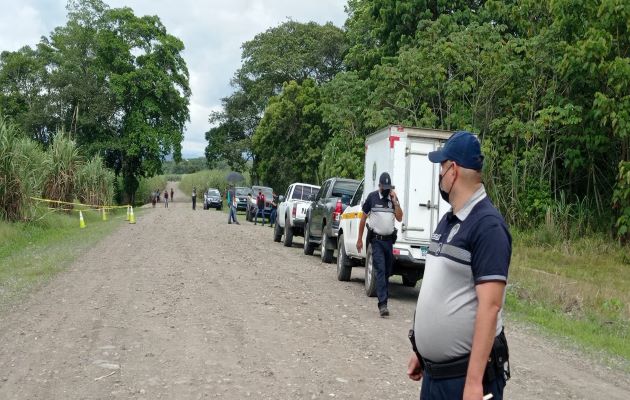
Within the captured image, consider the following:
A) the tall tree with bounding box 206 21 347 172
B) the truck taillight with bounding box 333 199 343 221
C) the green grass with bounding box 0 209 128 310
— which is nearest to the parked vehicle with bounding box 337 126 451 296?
the truck taillight with bounding box 333 199 343 221

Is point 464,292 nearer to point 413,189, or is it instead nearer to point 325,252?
point 413,189

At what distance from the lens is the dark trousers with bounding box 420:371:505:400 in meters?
3.34

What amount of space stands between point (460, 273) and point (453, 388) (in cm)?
54

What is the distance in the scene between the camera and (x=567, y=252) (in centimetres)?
1947

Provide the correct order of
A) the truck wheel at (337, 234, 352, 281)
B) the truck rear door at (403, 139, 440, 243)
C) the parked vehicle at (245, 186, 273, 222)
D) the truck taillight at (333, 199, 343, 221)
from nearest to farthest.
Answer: the truck rear door at (403, 139, 440, 243) < the truck wheel at (337, 234, 352, 281) < the truck taillight at (333, 199, 343, 221) < the parked vehicle at (245, 186, 273, 222)

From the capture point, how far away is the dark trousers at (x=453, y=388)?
3336 mm

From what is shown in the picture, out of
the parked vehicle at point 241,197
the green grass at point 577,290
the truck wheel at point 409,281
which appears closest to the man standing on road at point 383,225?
the green grass at point 577,290

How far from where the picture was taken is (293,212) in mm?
22656

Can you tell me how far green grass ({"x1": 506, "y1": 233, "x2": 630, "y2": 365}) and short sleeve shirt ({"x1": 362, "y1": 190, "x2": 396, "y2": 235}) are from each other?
276cm

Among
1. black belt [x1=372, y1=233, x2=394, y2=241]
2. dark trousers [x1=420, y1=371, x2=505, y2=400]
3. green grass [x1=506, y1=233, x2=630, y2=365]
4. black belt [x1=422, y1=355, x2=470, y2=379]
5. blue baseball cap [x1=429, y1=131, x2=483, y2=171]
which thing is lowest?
green grass [x1=506, y1=233, x2=630, y2=365]

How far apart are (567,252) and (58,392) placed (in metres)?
16.0

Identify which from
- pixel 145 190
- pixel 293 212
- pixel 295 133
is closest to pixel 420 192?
pixel 293 212

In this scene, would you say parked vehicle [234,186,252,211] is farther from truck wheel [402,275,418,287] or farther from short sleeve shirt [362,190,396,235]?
short sleeve shirt [362,190,396,235]

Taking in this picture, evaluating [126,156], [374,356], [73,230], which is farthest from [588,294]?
[126,156]
